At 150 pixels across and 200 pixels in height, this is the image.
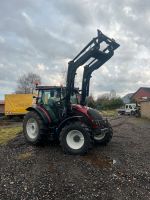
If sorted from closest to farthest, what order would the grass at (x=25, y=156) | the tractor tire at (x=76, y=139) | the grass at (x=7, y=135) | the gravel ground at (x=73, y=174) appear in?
the gravel ground at (x=73, y=174) → the grass at (x=25, y=156) → the tractor tire at (x=76, y=139) → the grass at (x=7, y=135)

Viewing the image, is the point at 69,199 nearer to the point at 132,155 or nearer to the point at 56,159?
the point at 56,159

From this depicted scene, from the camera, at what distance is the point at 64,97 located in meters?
12.1

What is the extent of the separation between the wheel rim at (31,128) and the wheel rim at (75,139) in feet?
6.74

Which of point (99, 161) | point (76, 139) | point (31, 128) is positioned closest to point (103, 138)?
point (76, 139)

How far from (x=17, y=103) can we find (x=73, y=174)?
90.5 ft

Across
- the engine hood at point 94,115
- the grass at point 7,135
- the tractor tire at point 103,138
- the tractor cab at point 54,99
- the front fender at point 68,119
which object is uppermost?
the tractor cab at point 54,99

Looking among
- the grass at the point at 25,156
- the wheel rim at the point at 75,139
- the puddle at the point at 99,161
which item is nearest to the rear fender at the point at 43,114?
the wheel rim at the point at 75,139

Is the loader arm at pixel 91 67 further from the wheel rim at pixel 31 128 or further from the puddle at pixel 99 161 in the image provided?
the puddle at pixel 99 161

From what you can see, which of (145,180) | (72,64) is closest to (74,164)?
(145,180)

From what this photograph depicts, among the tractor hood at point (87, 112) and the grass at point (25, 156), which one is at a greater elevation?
the tractor hood at point (87, 112)

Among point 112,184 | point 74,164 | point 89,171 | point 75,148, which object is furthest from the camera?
point 75,148

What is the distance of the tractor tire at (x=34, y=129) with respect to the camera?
11901mm

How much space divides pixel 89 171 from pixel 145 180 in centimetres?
166

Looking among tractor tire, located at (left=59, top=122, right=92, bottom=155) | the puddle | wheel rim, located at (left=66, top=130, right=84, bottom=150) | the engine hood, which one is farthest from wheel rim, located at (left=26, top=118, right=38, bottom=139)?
the puddle
